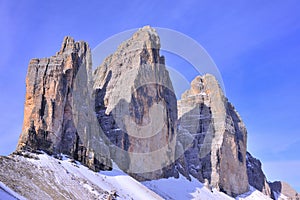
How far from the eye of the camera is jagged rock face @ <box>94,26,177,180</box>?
90.5 metres

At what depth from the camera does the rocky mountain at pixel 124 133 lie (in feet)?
188

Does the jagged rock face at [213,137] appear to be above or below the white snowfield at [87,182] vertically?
above

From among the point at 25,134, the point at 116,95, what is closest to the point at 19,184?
the point at 25,134

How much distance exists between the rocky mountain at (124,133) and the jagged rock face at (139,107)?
21 centimetres

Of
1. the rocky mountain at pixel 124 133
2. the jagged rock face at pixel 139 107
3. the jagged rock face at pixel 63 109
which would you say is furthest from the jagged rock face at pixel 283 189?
the jagged rock face at pixel 63 109

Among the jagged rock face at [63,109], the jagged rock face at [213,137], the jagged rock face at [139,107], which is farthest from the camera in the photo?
the jagged rock face at [213,137]

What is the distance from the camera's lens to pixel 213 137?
127 meters

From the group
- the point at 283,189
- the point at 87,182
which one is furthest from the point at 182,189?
the point at 283,189

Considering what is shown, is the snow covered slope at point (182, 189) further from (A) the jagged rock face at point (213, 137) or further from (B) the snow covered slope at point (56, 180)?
(B) the snow covered slope at point (56, 180)

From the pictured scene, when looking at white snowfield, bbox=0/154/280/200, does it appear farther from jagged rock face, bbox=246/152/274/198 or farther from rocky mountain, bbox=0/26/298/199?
jagged rock face, bbox=246/152/274/198

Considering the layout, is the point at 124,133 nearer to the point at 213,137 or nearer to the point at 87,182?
the point at 87,182

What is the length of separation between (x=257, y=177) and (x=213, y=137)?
25.9 meters

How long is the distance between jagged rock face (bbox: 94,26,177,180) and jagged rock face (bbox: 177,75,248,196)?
56.1 ft

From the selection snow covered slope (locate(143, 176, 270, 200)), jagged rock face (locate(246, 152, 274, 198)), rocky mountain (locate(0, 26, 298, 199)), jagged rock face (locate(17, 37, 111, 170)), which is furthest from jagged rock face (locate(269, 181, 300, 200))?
jagged rock face (locate(17, 37, 111, 170))
